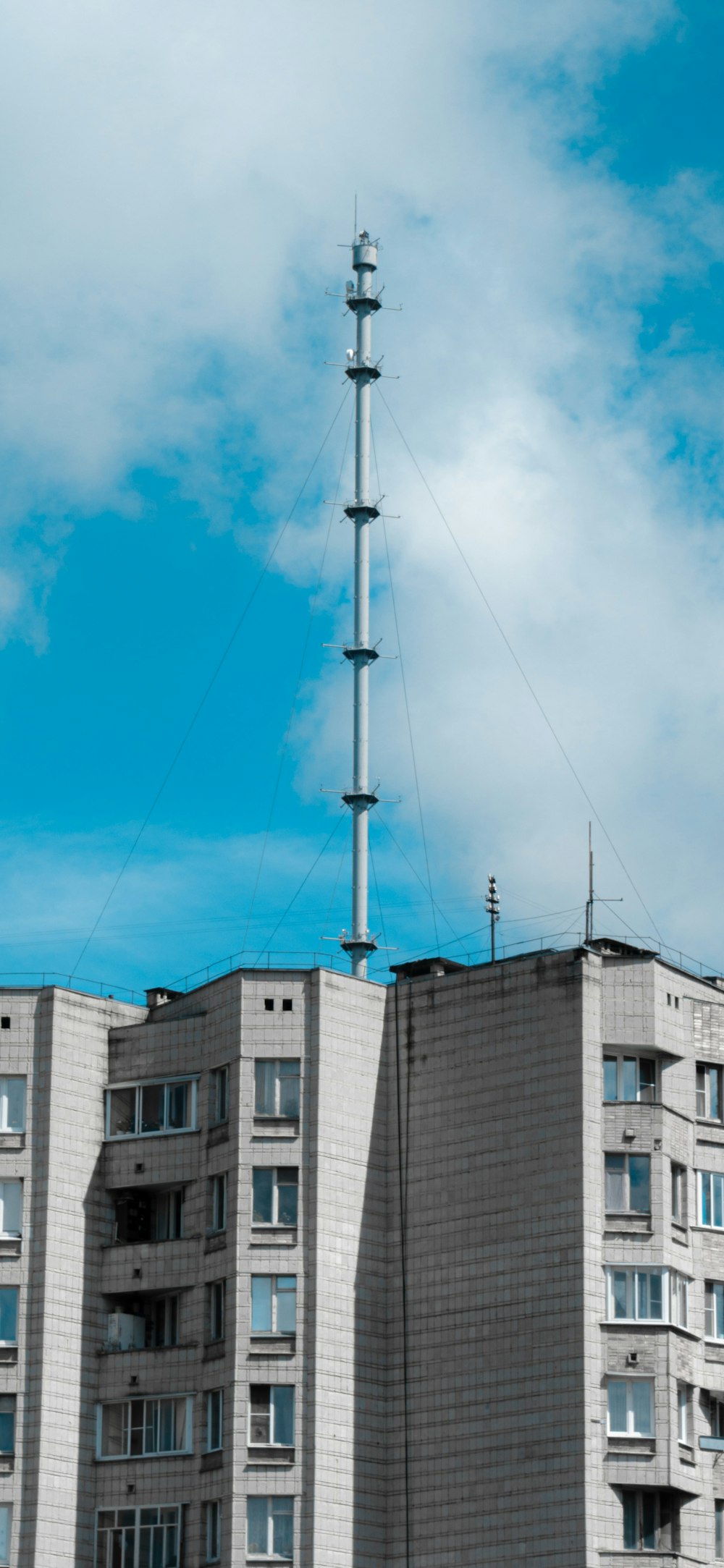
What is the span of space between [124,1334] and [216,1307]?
4.33 meters

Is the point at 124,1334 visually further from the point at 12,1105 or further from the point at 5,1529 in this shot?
the point at 12,1105

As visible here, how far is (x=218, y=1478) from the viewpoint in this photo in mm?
96000

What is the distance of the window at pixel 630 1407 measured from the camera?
9238 cm

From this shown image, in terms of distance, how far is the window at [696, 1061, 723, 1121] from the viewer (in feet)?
325

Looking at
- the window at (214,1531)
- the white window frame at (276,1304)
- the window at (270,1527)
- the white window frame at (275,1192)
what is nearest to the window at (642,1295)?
the white window frame at (276,1304)

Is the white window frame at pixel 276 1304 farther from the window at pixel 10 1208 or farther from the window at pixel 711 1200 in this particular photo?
the window at pixel 711 1200

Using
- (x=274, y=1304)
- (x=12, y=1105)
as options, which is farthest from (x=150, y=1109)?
(x=274, y=1304)

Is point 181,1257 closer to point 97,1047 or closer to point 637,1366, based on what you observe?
point 97,1047

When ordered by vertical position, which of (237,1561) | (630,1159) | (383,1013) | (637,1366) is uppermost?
(383,1013)

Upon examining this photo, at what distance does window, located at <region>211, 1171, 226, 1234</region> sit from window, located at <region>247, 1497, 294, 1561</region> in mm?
10101

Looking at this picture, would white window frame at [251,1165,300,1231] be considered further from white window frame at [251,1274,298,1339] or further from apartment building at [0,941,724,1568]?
white window frame at [251,1274,298,1339]

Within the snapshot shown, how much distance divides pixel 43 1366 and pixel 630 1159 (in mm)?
22746

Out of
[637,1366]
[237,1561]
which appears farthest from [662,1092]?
[237,1561]

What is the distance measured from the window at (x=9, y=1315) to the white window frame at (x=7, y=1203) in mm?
1995
